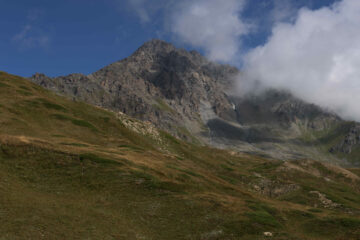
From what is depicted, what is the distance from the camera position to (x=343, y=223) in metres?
53.0

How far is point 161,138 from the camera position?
129250 mm

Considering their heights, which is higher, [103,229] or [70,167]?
[70,167]

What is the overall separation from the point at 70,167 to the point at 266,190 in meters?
74.2

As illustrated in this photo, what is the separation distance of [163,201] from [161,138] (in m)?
82.8

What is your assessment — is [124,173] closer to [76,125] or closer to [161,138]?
[76,125]

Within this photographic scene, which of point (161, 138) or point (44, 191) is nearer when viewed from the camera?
point (44, 191)

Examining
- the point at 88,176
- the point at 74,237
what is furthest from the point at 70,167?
the point at 74,237

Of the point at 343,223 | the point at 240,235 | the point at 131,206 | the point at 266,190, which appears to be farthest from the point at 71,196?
→ the point at 266,190

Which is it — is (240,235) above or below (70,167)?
below

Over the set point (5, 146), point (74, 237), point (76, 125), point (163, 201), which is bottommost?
point (74, 237)

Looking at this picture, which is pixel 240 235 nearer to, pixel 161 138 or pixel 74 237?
pixel 74 237

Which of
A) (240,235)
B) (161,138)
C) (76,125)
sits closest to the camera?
(240,235)

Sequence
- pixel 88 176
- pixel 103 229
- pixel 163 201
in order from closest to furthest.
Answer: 1. pixel 103 229
2. pixel 163 201
3. pixel 88 176

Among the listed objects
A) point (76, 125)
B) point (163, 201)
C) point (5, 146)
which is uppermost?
point (76, 125)
